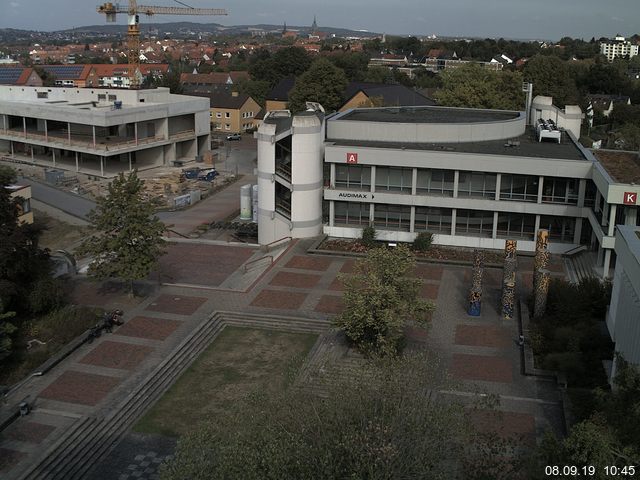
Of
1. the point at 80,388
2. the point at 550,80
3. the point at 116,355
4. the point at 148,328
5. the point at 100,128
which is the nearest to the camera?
the point at 80,388

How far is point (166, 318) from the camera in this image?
2880 cm

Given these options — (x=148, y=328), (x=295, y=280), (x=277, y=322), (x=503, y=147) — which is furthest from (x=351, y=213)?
(x=148, y=328)

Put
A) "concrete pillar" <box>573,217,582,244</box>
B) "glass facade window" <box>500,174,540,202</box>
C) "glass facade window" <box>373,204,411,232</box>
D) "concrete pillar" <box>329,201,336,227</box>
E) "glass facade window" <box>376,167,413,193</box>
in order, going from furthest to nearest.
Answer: "concrete pillar" <box>329,201,336,227</box>
"glass facade window" <box>373,204,411,232</box>
"glass facade window" <box>376,167,413,193</box>
"glass facade window" <box>500,174,540,202</box>
"concrete pillar" <box>573,217,582,244</box>

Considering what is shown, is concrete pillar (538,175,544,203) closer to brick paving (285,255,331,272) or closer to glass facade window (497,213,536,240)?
glass facade window (497,213,536,240)

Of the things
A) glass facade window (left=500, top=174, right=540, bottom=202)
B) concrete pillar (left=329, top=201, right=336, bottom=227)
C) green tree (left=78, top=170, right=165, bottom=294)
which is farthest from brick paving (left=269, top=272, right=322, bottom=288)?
glass facade window (left=500, top=174, right=540, bottom=202)

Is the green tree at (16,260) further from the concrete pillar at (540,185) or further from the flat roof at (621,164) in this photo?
the flat roof at (621,164)

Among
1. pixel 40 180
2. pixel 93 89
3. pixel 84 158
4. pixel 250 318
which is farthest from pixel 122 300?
pixel 93 89

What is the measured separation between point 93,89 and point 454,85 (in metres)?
36.0

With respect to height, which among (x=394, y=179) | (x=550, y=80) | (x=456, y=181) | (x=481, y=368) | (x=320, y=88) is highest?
(x=550, y=80)

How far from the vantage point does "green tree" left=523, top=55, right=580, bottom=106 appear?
8469 cm

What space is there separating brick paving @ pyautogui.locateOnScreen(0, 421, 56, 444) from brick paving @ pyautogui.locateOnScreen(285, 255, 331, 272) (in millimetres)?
16474

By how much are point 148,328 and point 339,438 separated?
16.2m

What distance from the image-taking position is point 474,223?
38844 millimetres

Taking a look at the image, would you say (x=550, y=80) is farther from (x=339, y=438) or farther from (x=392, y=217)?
(x=339, y=438)
